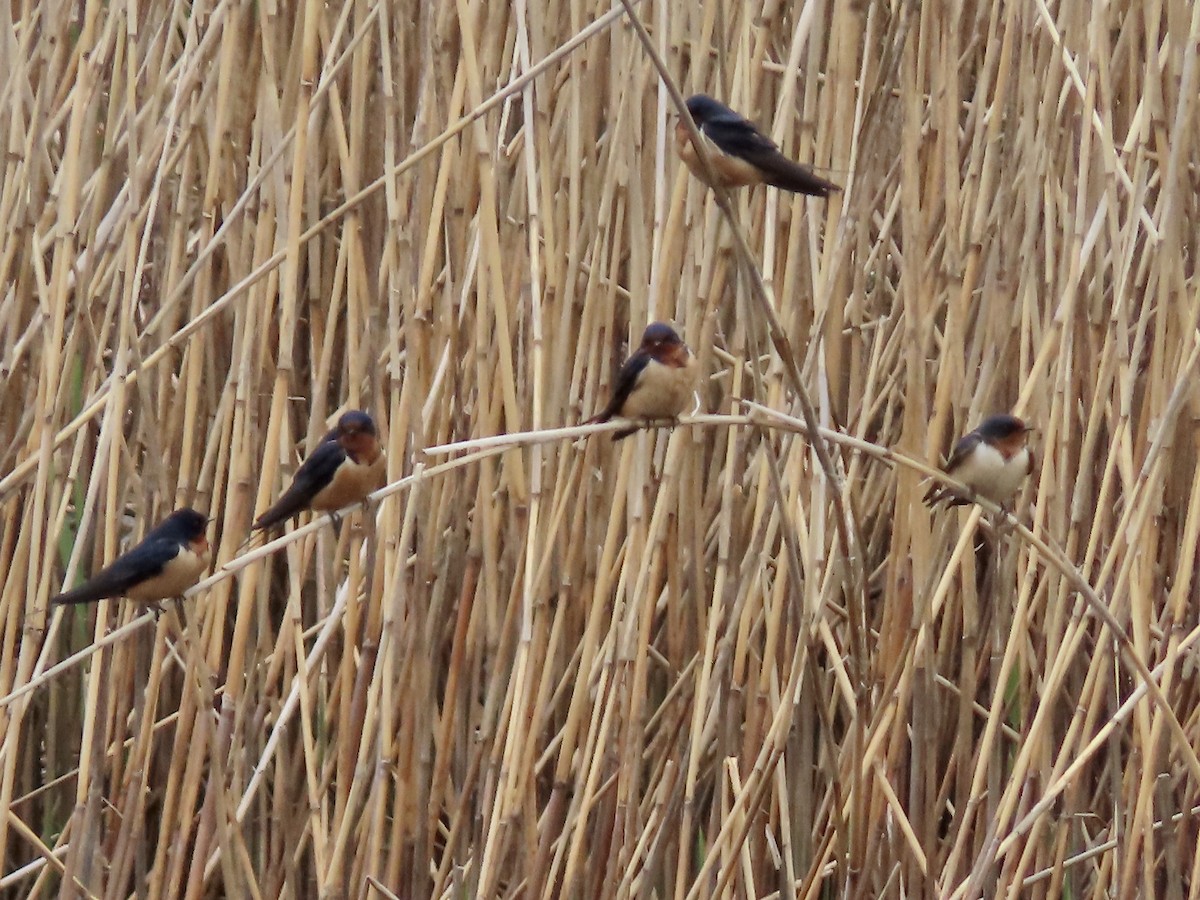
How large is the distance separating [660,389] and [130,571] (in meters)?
0.95

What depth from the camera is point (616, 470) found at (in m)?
3.24

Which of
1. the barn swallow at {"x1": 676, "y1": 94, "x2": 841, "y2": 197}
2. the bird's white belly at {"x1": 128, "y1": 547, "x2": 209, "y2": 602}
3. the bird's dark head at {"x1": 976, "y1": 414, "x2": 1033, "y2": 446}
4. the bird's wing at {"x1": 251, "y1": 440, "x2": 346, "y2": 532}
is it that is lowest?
the bird's white belly at {"x1": 128, "y1": 547, "x2": 209, "y2": 602}

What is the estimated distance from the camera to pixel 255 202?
3283mm

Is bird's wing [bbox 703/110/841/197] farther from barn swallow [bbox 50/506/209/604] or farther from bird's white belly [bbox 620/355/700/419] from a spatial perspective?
barn swallow [bbox 50/506/209/604]

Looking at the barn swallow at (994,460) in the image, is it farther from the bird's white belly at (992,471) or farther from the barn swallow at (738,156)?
the barn swallow at (738,156)

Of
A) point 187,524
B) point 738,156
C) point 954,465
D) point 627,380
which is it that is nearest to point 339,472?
point 187,524

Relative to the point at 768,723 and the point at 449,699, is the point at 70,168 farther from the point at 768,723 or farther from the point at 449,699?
the point at 768,723

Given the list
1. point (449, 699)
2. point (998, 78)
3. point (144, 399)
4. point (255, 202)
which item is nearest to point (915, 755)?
point (449, 699)

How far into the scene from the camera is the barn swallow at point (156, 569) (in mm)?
2746

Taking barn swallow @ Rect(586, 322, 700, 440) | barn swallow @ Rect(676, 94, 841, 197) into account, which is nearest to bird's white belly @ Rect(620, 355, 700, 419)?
barn swallow @ Rect(586, 322, 700, 440)

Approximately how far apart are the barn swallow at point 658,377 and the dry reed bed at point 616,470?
123 mm

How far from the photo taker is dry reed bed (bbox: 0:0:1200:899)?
108 inches

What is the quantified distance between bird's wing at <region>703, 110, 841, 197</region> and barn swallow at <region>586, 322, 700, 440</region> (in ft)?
1.16

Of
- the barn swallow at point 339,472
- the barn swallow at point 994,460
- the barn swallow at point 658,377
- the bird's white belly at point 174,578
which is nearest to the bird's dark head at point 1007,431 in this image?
the barn swallow at point 994,460
